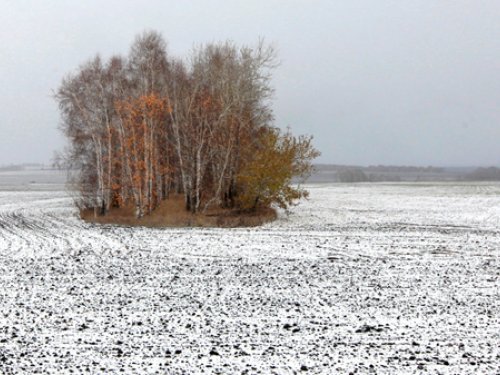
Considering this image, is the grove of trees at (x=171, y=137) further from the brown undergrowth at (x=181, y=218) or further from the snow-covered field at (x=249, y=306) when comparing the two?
the snow-covered field at (x=249, y=306)

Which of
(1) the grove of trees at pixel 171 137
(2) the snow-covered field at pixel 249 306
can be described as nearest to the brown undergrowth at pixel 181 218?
(1) the grove of trees at pixel 171 137

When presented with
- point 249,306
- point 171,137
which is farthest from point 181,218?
point 249,306

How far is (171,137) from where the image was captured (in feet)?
124

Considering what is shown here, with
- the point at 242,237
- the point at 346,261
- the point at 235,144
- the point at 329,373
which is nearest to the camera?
the point at 329,373

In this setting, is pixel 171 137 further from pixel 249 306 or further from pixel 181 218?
pixel 249 306

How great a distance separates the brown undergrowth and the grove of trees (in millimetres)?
739

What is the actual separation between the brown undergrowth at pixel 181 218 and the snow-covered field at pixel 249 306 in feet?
22.5

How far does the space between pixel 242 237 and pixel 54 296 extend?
13.1 m

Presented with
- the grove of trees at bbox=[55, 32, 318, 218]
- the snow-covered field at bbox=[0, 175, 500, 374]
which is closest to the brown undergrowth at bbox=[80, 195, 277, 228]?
the grove of trees at bbox=[55, 32, 318, 218]

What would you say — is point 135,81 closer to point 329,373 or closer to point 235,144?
point 235,144

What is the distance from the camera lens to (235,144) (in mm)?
36125

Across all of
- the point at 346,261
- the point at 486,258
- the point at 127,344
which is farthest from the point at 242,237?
the point at 127,344

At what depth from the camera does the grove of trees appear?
1277 inches

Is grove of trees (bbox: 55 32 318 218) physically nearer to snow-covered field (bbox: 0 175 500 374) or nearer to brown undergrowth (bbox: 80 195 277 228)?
brown undergrowth (bbox: 80 195 277 228)
